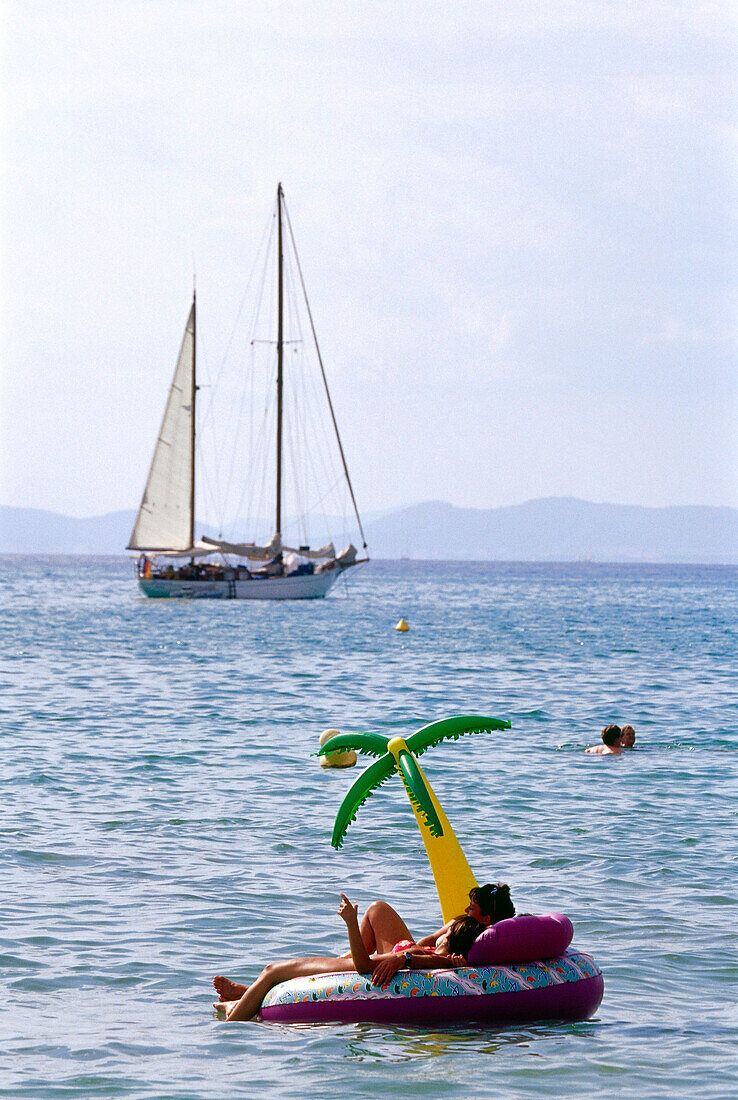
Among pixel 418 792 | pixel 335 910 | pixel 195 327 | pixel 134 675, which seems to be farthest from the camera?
pixel 195 327

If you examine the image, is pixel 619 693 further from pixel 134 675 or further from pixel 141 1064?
→ pixel 141 1064

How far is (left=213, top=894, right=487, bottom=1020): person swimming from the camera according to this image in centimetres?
994

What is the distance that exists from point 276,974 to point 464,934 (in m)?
1.56

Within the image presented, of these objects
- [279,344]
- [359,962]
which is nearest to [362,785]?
[359,962]

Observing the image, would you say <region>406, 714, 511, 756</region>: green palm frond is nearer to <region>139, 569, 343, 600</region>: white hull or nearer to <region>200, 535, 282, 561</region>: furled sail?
<region>200, 535, 282, 561</region>: furled sail

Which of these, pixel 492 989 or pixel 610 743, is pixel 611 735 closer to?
pixel 610 743

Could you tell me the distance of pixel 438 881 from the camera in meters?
11.2

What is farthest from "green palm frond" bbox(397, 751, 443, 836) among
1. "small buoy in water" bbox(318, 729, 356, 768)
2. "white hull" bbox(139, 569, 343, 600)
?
"white hull" bbox(139, 569, 343, 600)

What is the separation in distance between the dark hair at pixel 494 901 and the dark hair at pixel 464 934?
136 mm

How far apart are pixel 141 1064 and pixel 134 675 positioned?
100.0ft

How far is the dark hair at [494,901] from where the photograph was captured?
10.2 meters

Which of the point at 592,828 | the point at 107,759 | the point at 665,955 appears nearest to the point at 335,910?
the point at 665,955

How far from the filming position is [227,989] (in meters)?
10.4

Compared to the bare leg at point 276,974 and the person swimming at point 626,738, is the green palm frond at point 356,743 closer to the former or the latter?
the bare leg at point 276,974
